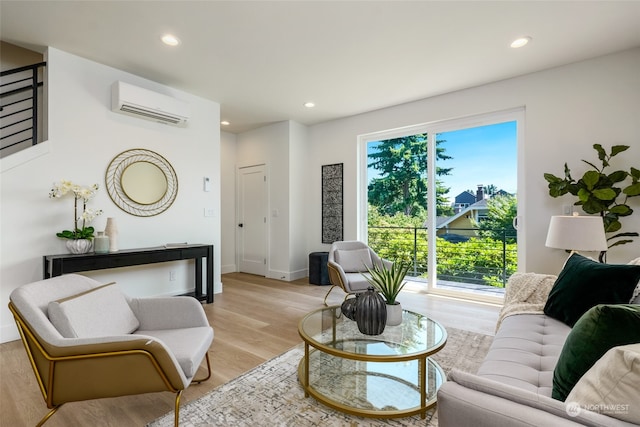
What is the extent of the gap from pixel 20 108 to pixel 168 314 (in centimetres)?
304

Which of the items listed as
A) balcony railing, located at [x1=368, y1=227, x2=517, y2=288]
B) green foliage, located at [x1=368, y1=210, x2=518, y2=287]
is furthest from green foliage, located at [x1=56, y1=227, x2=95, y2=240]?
balcony railing, located at [x1=368, y1=227, x2=517, y2=288]

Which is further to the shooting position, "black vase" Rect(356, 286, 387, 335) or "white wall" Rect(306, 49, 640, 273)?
"white wall" Rect(306, 49, 640, 273)

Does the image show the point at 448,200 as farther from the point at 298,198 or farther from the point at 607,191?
the point at 298,198

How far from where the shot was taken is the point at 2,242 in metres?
2.67

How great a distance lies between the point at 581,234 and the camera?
2.39 m

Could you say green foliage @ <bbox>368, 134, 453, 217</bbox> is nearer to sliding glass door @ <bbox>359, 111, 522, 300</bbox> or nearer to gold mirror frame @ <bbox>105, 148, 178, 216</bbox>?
sliding glass door @ <bbox>359, 111, 522, 300</bbox>

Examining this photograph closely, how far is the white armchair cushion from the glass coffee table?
161 centimetres

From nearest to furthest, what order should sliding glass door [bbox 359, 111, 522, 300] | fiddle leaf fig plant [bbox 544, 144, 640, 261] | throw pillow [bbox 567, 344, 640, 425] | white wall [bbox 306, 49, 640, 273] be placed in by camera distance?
throw pillow [bbox 567, 344, 640, 425], fiddle leaf fig plant [bbox 544, 144, 640, 261], white wall [bbox 306, 49, 640, 273], sliding glass door [bbox 359, 111, 522, 300]

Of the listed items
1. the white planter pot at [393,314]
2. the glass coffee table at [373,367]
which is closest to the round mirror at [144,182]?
the glass coffee table at [373,367]

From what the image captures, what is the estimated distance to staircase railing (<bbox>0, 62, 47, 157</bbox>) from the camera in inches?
120

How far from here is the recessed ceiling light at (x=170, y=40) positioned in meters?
2.72

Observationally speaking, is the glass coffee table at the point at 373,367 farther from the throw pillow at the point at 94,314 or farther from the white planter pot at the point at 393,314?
the throw pillow at the point at 94,314

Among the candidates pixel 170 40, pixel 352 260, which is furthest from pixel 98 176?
pixel 352 260

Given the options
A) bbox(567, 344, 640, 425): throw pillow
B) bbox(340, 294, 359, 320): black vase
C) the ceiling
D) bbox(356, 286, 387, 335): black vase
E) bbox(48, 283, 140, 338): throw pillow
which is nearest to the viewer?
bbox(567, 344, 640, 425): throw pillow
